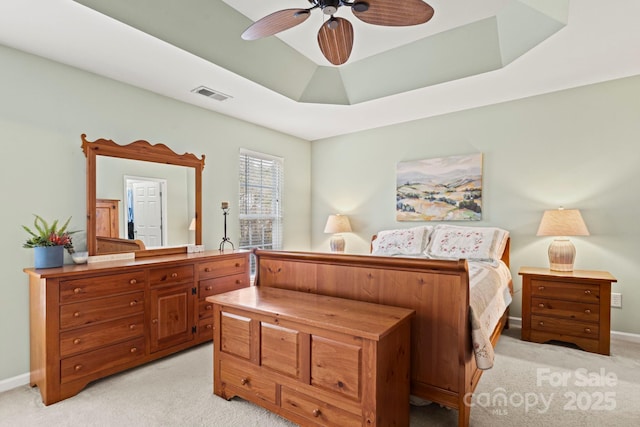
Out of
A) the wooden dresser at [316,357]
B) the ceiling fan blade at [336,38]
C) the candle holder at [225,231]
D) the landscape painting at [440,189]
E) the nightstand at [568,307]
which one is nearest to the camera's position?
the wooden dresser at [316,357]

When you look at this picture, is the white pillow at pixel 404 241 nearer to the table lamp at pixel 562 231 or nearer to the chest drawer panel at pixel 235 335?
the table lamp at pixel 562 231

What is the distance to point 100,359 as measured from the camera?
94.0 inches

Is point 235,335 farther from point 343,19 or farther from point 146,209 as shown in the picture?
point 343,19

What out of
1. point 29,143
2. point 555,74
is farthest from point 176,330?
point 555,74

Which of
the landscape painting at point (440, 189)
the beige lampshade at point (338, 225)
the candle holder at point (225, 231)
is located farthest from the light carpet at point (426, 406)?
the beige lampshade at point (338, 225)

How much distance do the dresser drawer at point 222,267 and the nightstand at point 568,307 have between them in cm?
283

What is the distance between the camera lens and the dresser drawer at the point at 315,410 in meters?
1.64

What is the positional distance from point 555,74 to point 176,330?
4.16m

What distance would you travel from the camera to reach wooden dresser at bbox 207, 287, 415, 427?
159 centimetres

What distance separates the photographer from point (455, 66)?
2.97 m

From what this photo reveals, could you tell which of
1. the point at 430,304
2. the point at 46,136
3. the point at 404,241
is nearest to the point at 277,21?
the point at 430,304

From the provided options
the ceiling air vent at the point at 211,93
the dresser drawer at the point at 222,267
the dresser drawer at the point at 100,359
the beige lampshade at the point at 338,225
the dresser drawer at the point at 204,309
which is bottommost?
the dresser drawer at the point at 100,359

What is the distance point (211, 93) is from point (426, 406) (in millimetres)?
3257

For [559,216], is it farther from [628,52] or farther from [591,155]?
[628,52]
